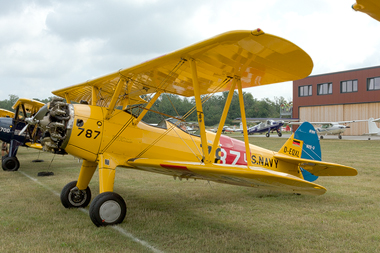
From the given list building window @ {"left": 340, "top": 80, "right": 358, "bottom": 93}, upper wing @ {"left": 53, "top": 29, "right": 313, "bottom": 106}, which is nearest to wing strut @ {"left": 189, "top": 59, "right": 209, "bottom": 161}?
upper wing @ {"left": 53, "top": 29, "right": 313, "bottom": 106}

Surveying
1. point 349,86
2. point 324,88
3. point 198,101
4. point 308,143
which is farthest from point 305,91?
point 198,101

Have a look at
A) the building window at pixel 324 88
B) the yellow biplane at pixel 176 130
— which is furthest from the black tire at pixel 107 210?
the building window at pixel 324 88

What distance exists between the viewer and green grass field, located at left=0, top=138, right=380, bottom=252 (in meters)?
3.28

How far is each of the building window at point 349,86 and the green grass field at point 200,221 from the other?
33637 mm

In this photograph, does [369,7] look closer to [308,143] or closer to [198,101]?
[198,101]

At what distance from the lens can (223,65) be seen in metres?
4.21

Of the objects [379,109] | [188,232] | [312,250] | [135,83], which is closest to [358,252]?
[312,250]

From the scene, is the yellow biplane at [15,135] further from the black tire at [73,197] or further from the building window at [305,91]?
the building window at [305,91]

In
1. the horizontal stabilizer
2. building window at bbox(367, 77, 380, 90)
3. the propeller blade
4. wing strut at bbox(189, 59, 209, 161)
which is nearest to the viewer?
wing strut at bbox(189, 59, 209, 161)

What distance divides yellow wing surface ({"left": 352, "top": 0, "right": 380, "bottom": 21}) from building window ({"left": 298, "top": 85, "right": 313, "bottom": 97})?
40.6 metres

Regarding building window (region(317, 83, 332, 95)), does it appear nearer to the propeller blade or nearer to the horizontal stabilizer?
the horizontal stabilizer

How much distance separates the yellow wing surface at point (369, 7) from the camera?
1875 millimetres

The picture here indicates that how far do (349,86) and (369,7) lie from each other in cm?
3936

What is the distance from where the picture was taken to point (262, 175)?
9.61ft
